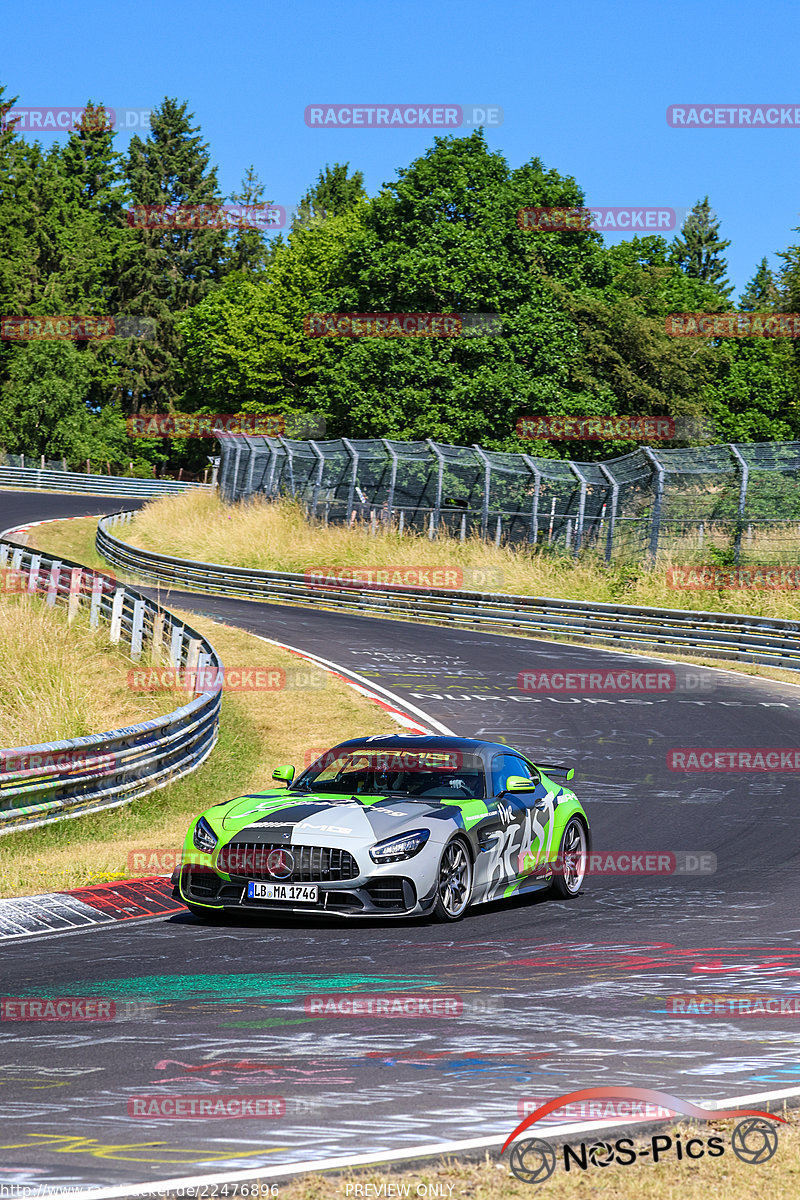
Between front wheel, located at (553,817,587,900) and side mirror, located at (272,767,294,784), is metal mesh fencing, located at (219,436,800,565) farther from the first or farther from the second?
side mirror, located at (272,767,294,784)

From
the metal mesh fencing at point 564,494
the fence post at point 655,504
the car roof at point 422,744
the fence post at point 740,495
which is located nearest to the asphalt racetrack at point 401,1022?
the car roof at point 422,744

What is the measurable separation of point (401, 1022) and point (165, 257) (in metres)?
104

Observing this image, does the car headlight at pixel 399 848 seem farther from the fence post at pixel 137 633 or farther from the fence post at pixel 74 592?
the fence post at pixel 74 592

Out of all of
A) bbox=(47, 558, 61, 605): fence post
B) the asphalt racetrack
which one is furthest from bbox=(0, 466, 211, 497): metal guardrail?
the asphalt racetrack

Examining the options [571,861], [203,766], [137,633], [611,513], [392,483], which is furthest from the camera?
[392,483]

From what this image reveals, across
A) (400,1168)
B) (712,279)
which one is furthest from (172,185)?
(400,1168)

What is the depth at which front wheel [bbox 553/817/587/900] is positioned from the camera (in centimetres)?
1134

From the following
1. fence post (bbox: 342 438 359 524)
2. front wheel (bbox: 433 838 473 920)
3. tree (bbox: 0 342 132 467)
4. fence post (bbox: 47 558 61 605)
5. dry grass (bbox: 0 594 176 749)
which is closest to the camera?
front wheel (bbox: 433 838 473 920)

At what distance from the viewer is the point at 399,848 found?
9.62 m

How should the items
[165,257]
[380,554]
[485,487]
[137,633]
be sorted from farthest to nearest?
1. [165,257]
2. [380,554]
3. [485,487]
4. [137,633]

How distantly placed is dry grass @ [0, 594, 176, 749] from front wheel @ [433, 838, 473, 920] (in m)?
7.02

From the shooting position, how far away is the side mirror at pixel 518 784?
35.1ft

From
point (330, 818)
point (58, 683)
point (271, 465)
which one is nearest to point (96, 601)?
point (58, 683)

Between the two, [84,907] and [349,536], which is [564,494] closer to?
[349,536]
